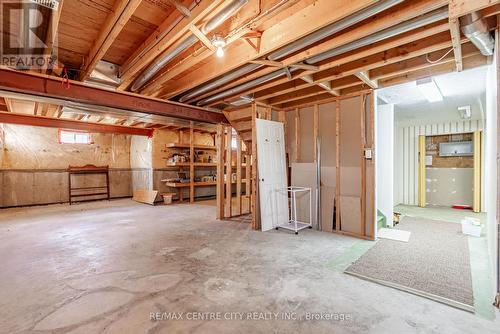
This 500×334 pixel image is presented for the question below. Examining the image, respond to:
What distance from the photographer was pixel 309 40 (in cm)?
235

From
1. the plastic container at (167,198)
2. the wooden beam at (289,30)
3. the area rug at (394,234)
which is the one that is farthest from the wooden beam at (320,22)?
the plastic container at (167,198)

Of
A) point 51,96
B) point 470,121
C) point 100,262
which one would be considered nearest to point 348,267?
point 100,262

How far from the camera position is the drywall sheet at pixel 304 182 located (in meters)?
4.49

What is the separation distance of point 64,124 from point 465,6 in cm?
842

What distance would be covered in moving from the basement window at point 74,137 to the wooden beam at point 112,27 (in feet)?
19.3

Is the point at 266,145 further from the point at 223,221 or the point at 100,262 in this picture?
the point at 100,262

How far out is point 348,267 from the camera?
9.00 ft

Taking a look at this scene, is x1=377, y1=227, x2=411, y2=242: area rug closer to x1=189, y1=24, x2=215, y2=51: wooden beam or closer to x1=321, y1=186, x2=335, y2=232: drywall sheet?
x1=321, y1=186, x2=335, y2=232: drywall sheet

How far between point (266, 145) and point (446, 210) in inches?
223

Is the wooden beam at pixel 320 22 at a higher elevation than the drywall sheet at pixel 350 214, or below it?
higher

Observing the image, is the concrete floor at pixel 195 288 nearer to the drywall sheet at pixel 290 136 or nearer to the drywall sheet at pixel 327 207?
the drywall sheet at pixel 327 207

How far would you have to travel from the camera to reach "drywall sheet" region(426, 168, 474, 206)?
21.4ft

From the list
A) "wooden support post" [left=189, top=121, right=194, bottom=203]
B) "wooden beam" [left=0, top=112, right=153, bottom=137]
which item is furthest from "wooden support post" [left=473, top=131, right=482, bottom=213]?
"wooden beam" [left=0, top=112, right=153, bottom=137]

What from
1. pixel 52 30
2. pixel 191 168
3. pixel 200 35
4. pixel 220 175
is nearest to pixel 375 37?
pixel 200 35
